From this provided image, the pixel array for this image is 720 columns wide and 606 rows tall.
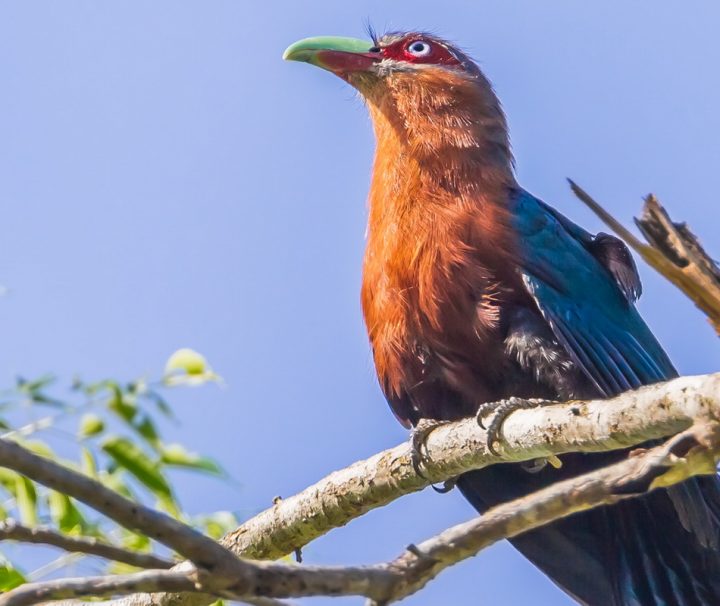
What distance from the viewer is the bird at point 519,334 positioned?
4.61 meters

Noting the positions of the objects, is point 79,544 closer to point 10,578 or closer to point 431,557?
point 431,557

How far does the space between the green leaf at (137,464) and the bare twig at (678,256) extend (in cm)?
193

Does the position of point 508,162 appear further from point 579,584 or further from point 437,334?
point 579,584

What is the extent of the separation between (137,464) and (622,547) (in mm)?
1965

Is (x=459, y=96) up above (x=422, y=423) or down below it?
above

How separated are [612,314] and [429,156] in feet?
3.32

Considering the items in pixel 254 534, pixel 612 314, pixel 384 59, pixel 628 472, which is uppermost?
pixel 384 59

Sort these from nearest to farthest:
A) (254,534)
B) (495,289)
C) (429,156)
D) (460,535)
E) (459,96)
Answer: (460,535), (254,534), (495,289), (429,156), (459,96)

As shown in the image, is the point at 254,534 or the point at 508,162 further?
the point at 508,162

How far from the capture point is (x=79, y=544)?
2.38 m

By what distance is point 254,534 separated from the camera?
4270 millimetres

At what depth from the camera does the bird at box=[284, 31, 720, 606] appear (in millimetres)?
4613

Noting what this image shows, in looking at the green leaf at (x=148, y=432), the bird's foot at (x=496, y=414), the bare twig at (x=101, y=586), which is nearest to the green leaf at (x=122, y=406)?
the green leaf at (x=148, y=432)

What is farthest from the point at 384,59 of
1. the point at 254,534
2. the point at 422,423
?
the point at 254,534
